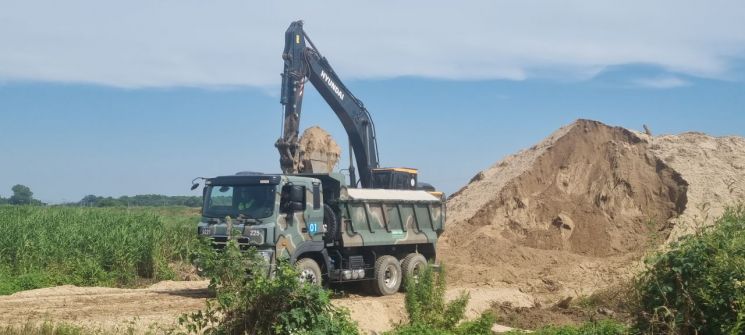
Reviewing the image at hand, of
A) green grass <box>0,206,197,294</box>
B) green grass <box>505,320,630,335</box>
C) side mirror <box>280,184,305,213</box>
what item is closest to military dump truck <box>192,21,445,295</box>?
side mirror <box>280,184,305,213</box>

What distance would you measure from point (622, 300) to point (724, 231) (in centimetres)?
177

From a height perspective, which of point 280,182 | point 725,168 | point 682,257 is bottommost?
point 682,257

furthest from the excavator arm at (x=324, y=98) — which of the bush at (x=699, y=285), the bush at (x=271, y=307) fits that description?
the bush at (x=699, y=285)

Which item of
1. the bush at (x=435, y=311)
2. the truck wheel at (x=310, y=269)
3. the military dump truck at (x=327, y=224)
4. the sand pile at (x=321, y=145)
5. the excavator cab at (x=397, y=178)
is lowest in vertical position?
the bush at (x=435, y=311)

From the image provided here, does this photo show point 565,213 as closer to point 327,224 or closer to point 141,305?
point 327,224

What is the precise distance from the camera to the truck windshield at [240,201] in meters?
15.5

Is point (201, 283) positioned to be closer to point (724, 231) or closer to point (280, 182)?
point (280, 182)

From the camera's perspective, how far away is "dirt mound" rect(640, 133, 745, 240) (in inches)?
988

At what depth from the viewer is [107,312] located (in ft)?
44.6

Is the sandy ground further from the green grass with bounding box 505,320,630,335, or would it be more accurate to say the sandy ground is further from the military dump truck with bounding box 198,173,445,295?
the green grass with bounding box 505,320,630,335

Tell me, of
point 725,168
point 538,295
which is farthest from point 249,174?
point 725,168

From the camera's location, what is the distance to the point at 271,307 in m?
9.28

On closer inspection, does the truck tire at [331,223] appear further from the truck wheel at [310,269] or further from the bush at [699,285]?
the bush at [699,285]

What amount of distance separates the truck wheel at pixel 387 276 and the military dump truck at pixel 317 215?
0.02 metres
